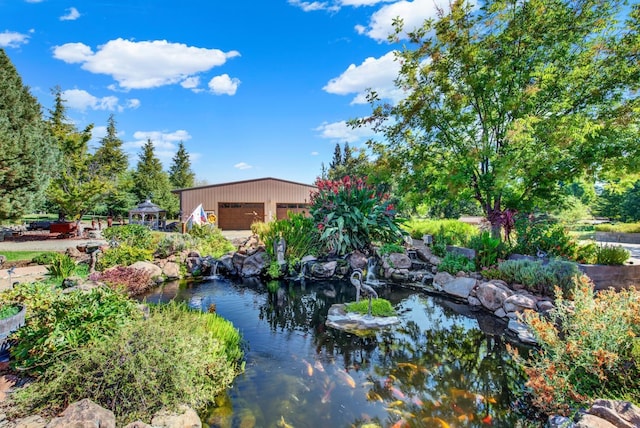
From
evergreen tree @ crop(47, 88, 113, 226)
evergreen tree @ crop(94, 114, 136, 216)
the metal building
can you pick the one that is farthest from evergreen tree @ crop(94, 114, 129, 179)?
the metal building

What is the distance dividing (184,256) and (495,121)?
10464mm

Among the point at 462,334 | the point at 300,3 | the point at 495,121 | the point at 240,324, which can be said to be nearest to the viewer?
the point at 462,334

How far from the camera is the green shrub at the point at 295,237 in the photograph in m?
10.4

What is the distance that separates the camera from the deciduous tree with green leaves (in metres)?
7.54

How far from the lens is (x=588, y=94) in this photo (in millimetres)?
8031

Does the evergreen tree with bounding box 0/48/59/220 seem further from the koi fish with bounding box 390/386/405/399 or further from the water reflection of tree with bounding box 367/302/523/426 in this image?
the koi fish with bounding box 390/386/405/399

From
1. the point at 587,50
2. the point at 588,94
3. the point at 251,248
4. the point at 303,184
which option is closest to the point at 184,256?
the point at 251,248

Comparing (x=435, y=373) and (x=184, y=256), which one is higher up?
(x=184, y=256)

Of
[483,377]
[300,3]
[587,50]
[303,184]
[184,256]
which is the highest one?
[300,3]

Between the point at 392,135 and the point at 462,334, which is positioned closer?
the point at 462,334

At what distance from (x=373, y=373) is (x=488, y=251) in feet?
19.1

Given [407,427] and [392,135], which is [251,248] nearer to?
[392,135]

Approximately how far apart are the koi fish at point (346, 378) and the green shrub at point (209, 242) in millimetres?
8203

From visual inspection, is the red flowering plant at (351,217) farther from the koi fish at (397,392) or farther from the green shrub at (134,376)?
the green shrub at (134,376)
